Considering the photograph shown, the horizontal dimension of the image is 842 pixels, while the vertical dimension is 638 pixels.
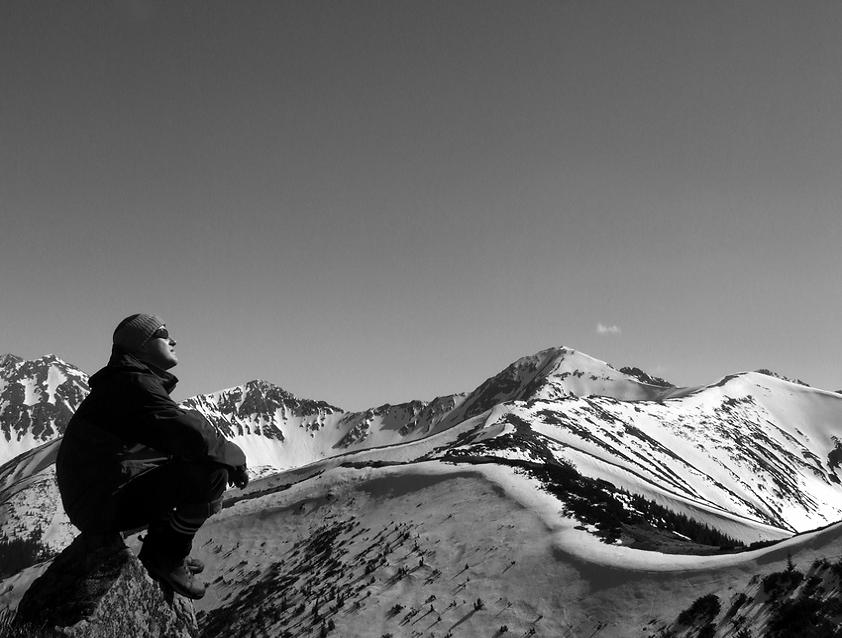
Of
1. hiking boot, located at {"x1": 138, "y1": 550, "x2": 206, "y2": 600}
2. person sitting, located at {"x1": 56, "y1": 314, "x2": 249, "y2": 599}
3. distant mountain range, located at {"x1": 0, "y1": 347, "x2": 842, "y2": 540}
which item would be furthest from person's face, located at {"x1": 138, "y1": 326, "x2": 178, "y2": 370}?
distant mountain range, located at {"x1": 0, "y1": 347, "x2": 842, "y2": 540}

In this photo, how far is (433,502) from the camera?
30594 mm

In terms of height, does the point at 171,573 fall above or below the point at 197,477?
below

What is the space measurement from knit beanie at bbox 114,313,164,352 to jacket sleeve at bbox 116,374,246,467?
496mm

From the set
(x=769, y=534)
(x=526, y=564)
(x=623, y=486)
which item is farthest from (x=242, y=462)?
(x=769, y=534)

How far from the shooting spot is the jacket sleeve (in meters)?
3.92

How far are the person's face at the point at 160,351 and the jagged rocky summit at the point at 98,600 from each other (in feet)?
4.41

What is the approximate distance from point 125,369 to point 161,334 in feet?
1.69

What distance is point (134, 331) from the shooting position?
4582 millimetres

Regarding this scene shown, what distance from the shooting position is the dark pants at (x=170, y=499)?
4094 mm

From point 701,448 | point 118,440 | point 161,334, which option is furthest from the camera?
point 701,448

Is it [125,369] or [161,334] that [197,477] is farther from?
[161,334]

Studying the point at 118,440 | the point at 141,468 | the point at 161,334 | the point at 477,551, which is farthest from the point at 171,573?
the point at 477,551

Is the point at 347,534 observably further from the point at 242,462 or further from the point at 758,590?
the point at 242,462

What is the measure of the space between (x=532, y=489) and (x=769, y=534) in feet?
85.4
